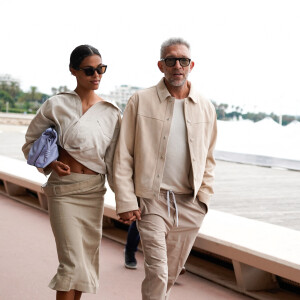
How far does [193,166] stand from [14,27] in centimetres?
2557

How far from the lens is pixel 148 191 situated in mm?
2723

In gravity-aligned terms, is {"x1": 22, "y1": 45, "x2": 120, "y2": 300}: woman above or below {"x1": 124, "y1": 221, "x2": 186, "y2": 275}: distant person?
above

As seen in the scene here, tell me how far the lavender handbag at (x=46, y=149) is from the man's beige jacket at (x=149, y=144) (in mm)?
315

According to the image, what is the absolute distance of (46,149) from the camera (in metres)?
2.75

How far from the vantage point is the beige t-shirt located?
276cm

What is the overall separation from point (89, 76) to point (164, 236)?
2.92 ft

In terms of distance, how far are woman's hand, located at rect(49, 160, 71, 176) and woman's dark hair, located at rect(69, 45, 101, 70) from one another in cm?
50

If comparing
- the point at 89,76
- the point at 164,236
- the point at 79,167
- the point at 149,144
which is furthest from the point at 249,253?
the point at 89,76

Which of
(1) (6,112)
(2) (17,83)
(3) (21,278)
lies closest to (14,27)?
(2) (17,83)

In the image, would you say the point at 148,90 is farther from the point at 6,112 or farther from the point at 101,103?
the point at 6,112

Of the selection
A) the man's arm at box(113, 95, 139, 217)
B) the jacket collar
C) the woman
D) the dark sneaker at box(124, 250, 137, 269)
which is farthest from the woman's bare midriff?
the dark sneaker at box(124, 250, 137, 269)

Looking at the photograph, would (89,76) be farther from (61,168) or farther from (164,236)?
(164,236)

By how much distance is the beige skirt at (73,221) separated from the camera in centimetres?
280

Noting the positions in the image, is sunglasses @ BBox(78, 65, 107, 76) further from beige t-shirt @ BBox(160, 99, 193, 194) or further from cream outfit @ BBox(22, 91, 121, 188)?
beige t-shirt @ BBox(160, 99, 193, 194)
